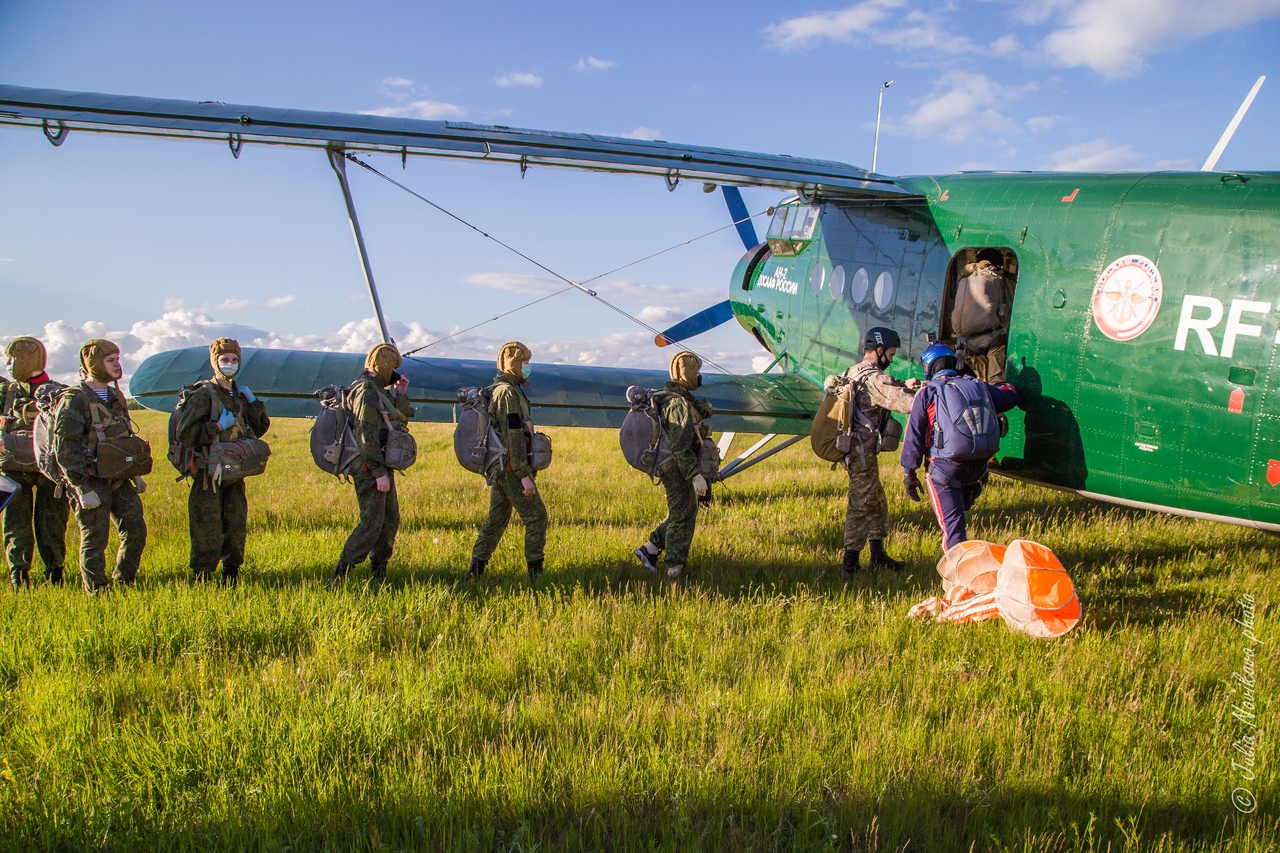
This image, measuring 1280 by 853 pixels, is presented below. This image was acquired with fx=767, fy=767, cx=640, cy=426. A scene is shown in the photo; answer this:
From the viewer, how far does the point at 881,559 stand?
723cm

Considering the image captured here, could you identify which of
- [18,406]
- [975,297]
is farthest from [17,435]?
[975,297]

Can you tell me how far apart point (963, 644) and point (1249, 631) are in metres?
2.18

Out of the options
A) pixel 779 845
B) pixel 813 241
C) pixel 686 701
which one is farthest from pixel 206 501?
pixel 813 241

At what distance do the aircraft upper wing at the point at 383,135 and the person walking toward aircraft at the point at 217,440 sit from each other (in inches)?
93.8

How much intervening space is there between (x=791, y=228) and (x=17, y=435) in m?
8.51

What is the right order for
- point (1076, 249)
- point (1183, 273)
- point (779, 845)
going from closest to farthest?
point (779, 845) < point (1183, 273) < point (1076, 249)

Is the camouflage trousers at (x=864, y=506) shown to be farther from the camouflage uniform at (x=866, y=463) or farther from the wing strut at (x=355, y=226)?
the wing strut at (x=355, y=226)

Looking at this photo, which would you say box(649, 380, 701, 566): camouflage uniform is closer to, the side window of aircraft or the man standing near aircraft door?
the man standing near aircraft door

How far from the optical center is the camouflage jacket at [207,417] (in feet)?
Answer: 20.3

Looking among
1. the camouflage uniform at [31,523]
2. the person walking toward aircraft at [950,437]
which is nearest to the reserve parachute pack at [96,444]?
the camouflage uniform at [31,523]

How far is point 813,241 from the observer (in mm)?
9656

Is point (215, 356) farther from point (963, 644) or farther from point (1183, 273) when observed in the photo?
point (1183, 273)

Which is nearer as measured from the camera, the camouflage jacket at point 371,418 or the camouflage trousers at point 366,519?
the camouflage jacket at point 371,418

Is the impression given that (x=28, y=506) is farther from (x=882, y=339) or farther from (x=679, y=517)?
(x=882, y=339)
